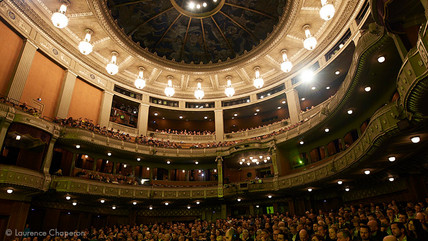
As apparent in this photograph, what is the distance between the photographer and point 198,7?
68.9ft

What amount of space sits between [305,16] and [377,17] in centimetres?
1160

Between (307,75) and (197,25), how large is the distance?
35.5 feet

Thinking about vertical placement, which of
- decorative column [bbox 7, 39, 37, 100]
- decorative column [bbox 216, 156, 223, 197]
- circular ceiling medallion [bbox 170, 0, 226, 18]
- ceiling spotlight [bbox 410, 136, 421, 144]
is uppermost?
circular ceiling medallion [bbox 170, 0, 226, 18]

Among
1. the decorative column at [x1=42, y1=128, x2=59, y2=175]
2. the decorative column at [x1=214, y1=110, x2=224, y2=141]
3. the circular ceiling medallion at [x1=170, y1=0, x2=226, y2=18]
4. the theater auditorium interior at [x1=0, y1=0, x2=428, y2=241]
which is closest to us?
the theater auditorium interior at [x1=0, y1=0, x2=428, y2=241]

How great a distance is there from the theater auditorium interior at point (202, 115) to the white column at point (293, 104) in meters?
0.13

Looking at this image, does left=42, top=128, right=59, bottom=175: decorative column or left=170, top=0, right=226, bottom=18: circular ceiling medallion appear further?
left=170, top=0, right=226, bottom=18: circular ceiling medallion

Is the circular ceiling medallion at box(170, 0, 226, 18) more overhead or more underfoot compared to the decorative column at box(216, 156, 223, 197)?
more overhead

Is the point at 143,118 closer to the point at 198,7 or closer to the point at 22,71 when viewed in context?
the point at 22,71

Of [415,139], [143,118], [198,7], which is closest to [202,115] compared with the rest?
[143,118]

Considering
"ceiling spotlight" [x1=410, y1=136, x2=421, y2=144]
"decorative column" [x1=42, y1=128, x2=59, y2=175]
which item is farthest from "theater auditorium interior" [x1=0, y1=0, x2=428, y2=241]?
"ceiling spotlight" [x1=410, y1=136, x2=421, y2=144]

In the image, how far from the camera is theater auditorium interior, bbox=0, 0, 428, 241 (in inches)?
440

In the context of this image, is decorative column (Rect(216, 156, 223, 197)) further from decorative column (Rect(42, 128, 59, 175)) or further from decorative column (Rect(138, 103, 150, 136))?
decorative column (Rect(42, 128, 59, 175))

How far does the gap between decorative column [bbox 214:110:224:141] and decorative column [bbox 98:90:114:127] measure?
1055cm

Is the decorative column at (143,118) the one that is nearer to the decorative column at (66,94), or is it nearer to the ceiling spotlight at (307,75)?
the decorative column at (66,94)
